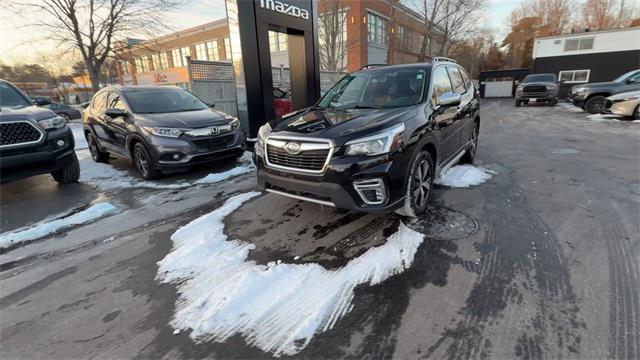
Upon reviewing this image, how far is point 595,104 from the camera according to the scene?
41.4 feet

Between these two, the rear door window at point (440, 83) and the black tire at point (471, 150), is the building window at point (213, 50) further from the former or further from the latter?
the rear door window at point (440, 83)

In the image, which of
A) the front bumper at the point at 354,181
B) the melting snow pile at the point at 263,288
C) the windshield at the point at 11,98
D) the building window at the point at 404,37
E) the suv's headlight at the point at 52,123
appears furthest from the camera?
the building window at the point at 404,37

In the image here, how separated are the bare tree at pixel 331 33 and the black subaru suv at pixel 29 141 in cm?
2173

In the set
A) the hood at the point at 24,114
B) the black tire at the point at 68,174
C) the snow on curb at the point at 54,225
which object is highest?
the hood at the point at 24,114

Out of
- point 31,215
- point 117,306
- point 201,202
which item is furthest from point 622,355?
point 31,215

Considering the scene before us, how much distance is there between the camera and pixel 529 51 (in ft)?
139

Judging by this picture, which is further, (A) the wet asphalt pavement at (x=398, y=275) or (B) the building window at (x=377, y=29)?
(B) the building window at (x=377, y=29)

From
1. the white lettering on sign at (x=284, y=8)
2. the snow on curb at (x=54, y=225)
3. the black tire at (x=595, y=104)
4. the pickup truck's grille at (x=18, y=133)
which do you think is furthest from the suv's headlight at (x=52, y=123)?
the black tire at (x=595, y=104)

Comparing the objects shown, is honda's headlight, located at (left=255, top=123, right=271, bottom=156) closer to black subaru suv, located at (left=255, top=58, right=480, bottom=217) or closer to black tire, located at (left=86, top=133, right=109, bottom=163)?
black subaru suv, located at (left=255, top=58, right=480, bottom=217)

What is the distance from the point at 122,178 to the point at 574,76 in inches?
1134

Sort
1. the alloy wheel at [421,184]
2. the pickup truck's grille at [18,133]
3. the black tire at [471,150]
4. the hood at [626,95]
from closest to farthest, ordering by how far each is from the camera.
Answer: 1. the alloy wheel at [421,184]
2. the pickup truck's grille at [18,133]
3. the black tire at [471,150]
4. the hood at [626,95]

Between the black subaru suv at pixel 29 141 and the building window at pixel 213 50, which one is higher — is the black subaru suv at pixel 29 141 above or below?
below

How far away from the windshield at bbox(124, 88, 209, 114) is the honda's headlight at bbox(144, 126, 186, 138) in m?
0.75

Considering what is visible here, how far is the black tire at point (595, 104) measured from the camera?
487 inches
